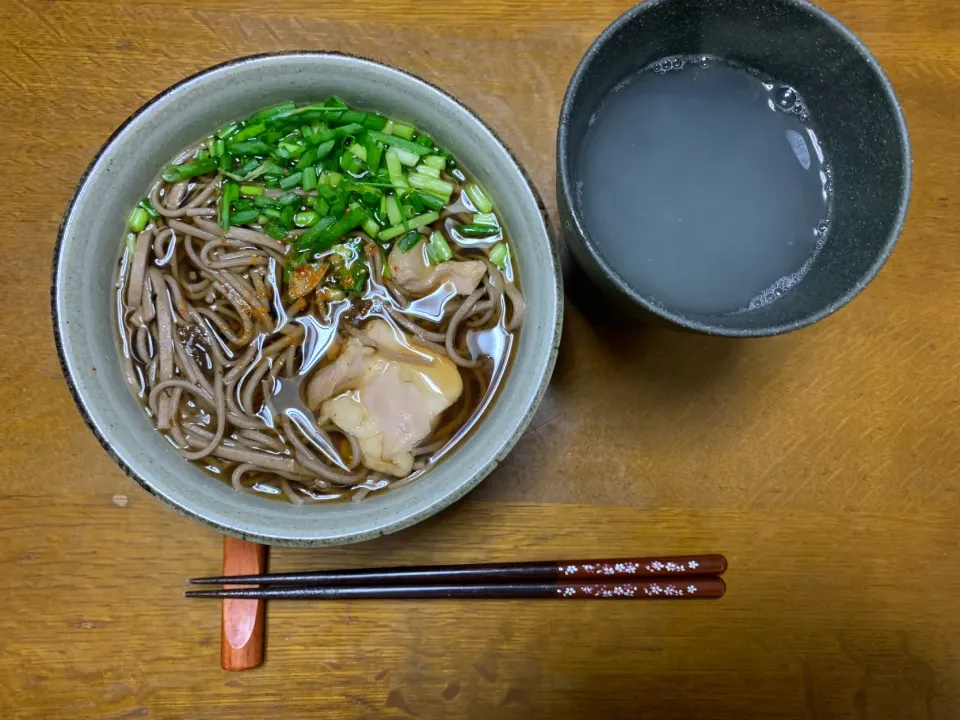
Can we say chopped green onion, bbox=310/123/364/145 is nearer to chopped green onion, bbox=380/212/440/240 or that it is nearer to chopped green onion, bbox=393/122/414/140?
chopped green onion, bbox=393/122/414/140

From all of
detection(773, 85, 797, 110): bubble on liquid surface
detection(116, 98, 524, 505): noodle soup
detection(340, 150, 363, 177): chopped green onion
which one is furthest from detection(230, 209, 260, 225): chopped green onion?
detection(773, 85, 797, 110): bubble on liquid surface

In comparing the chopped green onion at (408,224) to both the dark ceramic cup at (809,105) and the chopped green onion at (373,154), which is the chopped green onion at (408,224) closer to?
the chopped green onion at (373,154)

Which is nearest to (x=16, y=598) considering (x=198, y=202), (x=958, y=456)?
(x=198, y=202)

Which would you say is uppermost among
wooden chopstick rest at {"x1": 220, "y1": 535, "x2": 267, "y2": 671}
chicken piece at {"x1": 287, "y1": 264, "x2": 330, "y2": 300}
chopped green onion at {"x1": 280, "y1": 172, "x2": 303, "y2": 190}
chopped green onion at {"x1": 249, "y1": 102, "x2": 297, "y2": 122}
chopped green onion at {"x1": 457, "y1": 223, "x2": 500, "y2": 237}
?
chopped green onion at {"x1": 249, "y1": 102, "x2": 297, "y2": 122}

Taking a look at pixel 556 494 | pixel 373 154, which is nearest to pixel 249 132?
pixel 373 154

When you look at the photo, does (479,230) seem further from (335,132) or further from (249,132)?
(249,132)

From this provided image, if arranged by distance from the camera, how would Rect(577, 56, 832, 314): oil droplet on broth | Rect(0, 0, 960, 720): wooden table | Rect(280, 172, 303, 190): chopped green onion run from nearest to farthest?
Rect(577, 56, 832, 314): oil droplet on broth
Rect(280, 172, 303, 190): chopped green onion
Rect(0, 0, 960, 720): wooden table

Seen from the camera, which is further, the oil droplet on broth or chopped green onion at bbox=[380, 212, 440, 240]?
chopped green onion at bbox=[380, 212, 440, 240]
